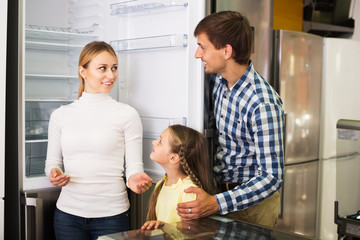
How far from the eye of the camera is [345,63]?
3.84m

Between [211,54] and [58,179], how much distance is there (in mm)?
876

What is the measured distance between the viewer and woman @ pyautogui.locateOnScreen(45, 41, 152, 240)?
7.18 ft

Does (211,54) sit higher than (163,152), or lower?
higher

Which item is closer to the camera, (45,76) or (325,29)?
(45,76)

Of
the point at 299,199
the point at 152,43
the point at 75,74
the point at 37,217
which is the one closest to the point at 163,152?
the point at 152,43

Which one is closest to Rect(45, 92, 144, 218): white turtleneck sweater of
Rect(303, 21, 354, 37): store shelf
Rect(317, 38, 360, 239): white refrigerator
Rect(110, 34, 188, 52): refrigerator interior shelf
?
Rect(110, 34, 188, 52): refrigerator interior shelf

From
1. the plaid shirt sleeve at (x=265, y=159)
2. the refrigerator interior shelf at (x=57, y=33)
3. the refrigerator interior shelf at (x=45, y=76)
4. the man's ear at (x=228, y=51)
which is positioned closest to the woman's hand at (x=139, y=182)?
the plaid shirt sleeve at (x=265, y=159)

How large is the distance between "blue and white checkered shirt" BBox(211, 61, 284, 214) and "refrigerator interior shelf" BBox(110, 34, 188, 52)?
0.97 ft

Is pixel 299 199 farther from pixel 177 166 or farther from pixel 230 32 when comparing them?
pixel 230 32

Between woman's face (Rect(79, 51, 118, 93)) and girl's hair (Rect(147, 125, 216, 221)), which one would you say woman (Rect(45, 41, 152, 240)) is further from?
girl's hair (Rect(147, 125, 216, 221))

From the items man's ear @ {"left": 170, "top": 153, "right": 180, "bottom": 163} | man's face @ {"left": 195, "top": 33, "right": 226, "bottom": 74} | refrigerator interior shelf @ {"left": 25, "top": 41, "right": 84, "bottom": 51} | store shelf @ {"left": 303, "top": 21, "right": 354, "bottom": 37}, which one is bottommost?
man's ear @ {"left": 170, "top": 153, "right": 180, "bottom": 163}

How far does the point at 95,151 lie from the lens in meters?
2.18

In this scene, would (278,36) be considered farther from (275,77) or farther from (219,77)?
(219,77)

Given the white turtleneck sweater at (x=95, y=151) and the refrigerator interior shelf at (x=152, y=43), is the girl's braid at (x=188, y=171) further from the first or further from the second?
the refrigerator interior shelf at (x=152, y=43)
